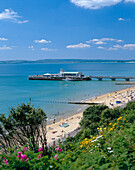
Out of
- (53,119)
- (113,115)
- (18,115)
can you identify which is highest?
(18,115)

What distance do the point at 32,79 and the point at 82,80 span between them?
24.7m

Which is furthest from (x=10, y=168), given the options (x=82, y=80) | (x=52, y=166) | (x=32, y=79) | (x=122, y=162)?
(x=32, y=79)

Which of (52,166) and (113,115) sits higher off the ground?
(52,166)

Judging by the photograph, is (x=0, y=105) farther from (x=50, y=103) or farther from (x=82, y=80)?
(x=82, y=80)

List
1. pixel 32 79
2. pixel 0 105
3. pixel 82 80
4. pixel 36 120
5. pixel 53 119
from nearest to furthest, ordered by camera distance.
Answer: pixel 36 120 → pixel 53 119 → pixel 0 105 → pixel 82 80 → pixel 32 79

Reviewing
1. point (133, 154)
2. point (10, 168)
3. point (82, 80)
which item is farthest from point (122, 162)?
point (82, 80)

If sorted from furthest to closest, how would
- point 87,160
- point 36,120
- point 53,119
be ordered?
point 53,119 < point 36,120 < point 87,160

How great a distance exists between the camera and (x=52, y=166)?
392 centimetres

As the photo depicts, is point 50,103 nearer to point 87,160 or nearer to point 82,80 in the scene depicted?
point 87,160

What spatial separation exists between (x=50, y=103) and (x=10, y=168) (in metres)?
36.8

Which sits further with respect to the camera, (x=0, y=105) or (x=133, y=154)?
(x=0, y=105)

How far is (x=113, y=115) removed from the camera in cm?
1570

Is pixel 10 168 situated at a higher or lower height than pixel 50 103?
higher

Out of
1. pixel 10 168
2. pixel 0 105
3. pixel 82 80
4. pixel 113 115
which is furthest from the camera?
pixel 82 80
